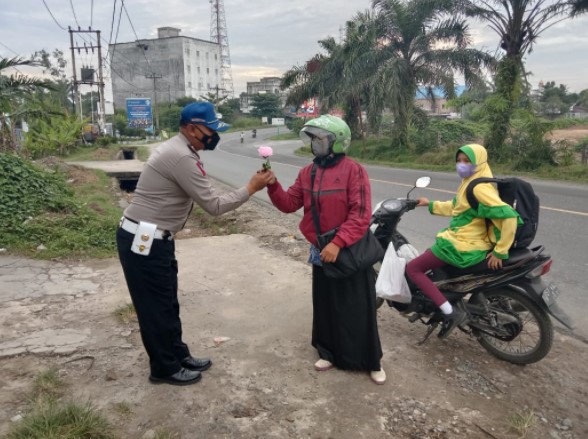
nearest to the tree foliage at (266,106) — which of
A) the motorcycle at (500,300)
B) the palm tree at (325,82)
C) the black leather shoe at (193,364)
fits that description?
the palm tree at (325,82)

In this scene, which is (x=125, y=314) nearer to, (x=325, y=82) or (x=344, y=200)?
(x=344, y=200)

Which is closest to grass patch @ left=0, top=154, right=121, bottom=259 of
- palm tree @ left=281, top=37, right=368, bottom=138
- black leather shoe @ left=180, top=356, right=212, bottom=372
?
black leather shoe @ left=180, top=356, right=212, bottom=372

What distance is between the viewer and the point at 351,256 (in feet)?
9.57

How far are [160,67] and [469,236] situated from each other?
77.1 meters

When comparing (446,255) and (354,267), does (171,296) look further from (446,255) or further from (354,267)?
(446,255)

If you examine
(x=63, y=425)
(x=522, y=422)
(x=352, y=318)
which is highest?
(x=352, y=318)

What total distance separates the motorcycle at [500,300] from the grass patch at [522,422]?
64 centimetres

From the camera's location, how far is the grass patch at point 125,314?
4051 millimetres

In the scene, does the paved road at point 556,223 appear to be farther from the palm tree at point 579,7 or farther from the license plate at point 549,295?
the palm tree at point 579,7

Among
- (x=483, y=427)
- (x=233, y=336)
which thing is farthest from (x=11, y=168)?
(x=483, y=427)

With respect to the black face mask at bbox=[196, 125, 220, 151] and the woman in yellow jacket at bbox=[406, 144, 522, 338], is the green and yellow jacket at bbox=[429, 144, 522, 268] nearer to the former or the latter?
the woman in yellow jacket at bbox=[406, 144, 522, 338]

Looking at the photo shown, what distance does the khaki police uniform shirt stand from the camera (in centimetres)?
275

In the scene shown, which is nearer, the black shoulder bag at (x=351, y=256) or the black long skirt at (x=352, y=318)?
the black shoulder bag at (x=351, y=256)

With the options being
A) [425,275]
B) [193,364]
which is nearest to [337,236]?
[425,275]
